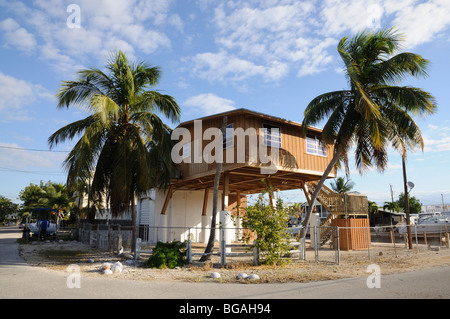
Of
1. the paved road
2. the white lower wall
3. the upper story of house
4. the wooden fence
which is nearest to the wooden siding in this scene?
the upper story of house

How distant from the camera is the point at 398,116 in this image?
15.8 meters

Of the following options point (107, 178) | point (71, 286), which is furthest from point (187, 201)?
point (71, 286)

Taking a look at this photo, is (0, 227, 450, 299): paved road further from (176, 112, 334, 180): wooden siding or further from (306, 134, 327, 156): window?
(306, 134, 327, 156): window

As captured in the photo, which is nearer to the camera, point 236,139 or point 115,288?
point 115,288

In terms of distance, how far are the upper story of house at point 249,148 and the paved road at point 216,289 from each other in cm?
691

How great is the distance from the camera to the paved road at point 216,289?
737cm

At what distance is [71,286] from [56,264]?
5439mm

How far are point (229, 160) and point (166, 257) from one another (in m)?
5.80

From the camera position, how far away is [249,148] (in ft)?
52.6

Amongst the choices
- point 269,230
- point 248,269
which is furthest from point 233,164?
point 248,269

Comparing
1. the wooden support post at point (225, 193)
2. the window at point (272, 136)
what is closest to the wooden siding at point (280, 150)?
the window at point (272, 136)

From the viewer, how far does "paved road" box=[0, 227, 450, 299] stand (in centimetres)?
737

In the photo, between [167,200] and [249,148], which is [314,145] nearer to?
[249,148]
